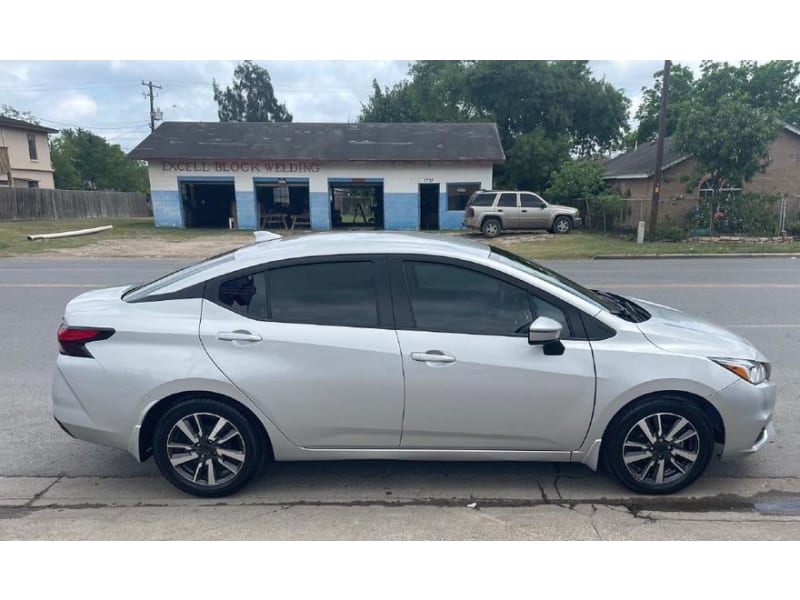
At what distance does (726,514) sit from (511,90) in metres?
36.5

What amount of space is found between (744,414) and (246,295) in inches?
125

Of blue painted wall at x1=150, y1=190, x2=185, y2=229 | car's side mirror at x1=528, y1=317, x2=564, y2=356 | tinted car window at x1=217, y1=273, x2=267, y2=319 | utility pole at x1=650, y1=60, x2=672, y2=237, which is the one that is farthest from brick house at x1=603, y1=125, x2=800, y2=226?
tinted car window at x1=217, y1=273, x2=267, y2=319

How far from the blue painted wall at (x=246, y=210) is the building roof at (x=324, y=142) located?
1969mm

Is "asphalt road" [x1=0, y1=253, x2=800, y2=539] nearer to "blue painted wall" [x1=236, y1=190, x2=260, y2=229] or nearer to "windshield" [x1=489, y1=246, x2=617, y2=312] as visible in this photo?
"windshield" [x1=489, y1=246, x2=617, y2=312]

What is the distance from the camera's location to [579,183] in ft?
90.2

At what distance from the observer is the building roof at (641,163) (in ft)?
80.2

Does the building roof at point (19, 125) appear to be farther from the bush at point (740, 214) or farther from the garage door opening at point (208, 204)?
the bush at point (740, 214)

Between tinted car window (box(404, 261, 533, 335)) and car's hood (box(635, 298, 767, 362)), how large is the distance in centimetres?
82

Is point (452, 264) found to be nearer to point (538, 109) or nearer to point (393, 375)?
point (393, 375)

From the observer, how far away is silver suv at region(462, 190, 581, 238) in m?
21.9

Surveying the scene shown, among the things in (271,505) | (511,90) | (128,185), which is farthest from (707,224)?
(128,185)

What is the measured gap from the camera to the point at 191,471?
326 cm

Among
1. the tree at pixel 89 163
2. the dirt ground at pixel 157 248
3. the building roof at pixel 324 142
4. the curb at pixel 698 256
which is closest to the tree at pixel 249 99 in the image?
the tree at pixel 89 163

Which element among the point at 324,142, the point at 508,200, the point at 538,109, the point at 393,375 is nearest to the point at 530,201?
the point at 508,200
